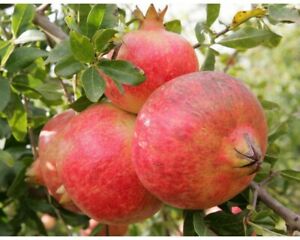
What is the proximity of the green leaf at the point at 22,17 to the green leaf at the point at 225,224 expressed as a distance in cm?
62

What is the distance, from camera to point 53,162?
1.25 m

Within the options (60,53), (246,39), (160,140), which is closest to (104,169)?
(160,140)

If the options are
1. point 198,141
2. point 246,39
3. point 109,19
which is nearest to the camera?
point 198,141

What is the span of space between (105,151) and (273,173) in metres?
0.39

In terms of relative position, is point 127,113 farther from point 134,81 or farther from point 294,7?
point 294,7

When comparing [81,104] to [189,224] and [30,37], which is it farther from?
[189,224]

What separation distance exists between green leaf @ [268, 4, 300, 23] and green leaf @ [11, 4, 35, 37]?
56 centimetres

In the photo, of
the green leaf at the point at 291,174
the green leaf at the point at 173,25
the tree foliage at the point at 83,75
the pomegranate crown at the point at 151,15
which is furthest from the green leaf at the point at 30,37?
the green leaf at the point at 291,174

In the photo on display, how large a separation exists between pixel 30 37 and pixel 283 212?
663 mm

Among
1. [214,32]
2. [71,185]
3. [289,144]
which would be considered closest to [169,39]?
[214,32]

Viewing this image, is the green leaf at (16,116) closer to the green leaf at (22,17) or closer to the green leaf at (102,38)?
the green leaf at (22,17)

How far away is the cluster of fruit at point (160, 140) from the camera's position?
964 millimetres

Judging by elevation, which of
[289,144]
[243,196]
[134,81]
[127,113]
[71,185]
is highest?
[134,81]

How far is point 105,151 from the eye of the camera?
1.08 meters
